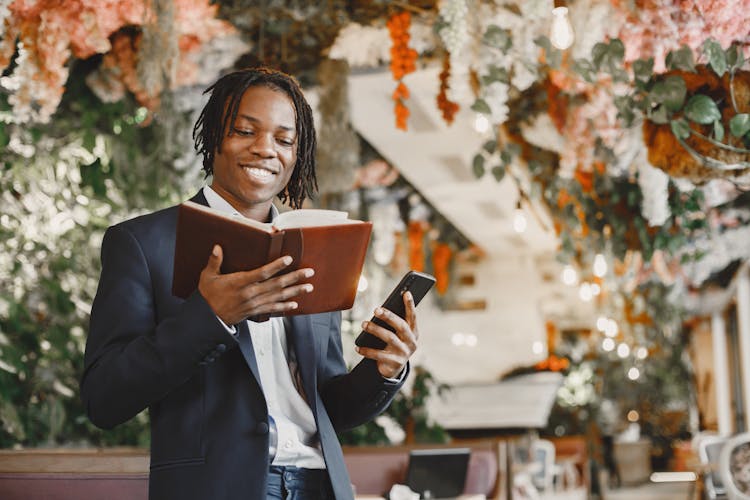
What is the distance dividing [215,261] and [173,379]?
183 mm

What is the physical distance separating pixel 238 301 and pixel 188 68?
3.12m

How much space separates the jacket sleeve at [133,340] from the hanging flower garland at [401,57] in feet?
7.78

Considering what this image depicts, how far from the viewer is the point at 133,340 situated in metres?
1.31

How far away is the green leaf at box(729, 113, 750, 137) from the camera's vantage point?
2.47 meters

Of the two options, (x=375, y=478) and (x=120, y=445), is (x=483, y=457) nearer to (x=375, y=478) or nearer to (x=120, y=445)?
(x=375, y=478)

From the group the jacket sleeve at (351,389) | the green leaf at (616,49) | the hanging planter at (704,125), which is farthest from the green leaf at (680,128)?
the jacket sleeve at (351,389)

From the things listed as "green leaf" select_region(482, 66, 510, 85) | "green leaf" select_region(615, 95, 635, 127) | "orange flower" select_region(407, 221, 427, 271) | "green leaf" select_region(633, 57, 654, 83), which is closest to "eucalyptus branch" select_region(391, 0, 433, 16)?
"green leaf" select_region(482, 66, 510, 85)

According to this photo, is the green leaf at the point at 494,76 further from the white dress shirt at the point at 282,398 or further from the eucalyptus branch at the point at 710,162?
the white dress shirt at the point at 282,398

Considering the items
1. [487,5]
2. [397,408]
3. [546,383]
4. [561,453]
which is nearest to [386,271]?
[546,383]

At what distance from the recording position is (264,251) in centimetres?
125

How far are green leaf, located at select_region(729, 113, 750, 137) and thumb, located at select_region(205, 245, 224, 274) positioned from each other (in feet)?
5.87

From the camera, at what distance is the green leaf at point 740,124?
2475mm

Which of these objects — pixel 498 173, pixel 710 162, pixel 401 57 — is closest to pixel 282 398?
pixel 710 162

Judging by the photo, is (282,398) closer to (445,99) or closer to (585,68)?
(585,68)
